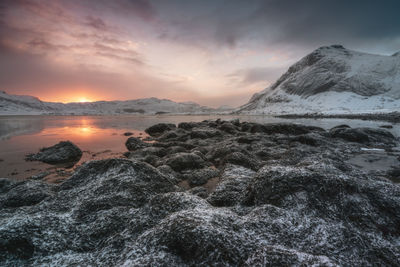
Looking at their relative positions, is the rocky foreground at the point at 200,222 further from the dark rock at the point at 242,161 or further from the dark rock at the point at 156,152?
the dark rock at the point at 156,152

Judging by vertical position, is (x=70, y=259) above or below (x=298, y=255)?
below

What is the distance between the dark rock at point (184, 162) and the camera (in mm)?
9078

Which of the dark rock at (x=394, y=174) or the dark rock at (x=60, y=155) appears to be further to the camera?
the dark rock at (x=60, y=155)

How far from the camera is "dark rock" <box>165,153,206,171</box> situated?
908cm

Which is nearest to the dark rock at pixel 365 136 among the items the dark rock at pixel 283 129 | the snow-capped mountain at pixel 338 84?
the dark rock at pixel 283 129

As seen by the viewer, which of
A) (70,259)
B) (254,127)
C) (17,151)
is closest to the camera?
(70,259)

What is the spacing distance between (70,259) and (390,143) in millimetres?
22598

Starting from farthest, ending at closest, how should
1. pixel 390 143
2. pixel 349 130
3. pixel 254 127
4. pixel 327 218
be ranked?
pixel 254 127 → pixel 349 130 → pixel 390 143 → pixel 327 218

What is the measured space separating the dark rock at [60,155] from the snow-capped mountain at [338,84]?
10818cm

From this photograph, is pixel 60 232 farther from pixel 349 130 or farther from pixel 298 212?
pixel 349 130

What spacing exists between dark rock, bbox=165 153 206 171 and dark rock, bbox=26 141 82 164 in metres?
7.11

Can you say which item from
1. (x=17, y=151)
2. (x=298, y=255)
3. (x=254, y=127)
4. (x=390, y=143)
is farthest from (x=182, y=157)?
(x=390, y=143)

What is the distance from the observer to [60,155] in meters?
11.5

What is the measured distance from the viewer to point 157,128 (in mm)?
28094
